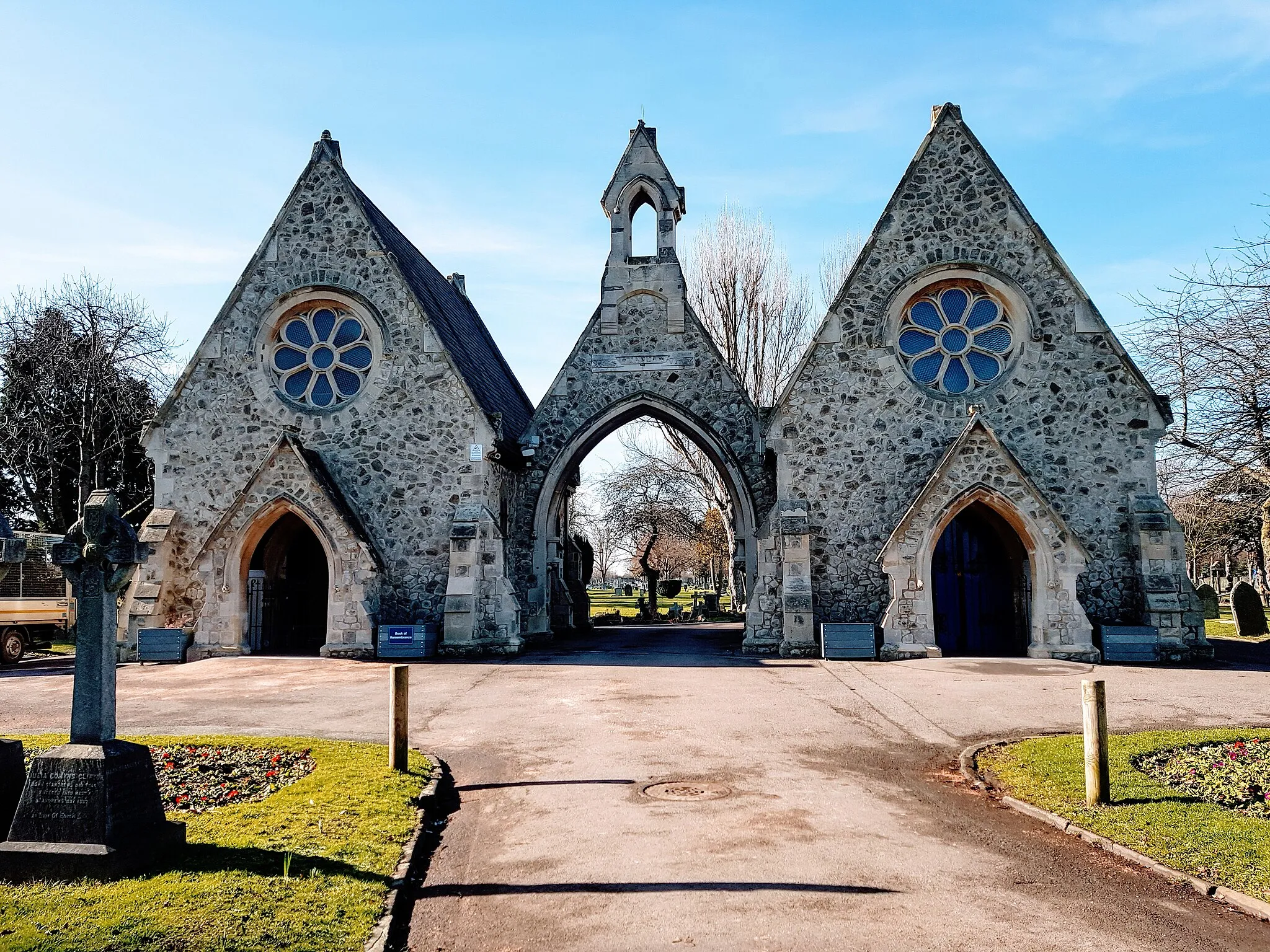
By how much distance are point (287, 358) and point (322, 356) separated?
32.3 inches

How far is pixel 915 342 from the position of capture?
19.3 meters

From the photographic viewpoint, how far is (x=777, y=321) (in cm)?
3484

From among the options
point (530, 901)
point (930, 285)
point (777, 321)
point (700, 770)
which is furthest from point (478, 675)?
point (777, 321)

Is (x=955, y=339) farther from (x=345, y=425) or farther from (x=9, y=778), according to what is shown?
(x=9, y=778)

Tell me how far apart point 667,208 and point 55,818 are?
18954 millimetres

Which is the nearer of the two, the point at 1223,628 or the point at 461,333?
the point at 461,333

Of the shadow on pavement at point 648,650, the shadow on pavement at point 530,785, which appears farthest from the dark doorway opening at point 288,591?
the shadow on pavement at point 530,785

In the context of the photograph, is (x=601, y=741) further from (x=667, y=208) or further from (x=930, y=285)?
(x=667, y=208)

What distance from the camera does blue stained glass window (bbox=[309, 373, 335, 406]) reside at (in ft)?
67.5

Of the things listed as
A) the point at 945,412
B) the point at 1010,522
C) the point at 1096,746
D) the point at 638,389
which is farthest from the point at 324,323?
the point at 1096,746

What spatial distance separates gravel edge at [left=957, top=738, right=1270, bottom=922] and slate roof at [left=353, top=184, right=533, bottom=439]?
1392 centimetres

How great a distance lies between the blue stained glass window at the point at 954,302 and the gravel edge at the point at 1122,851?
12.3 meters

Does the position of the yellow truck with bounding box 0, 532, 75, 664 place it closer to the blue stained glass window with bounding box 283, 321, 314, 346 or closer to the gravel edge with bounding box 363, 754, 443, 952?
the blue stained glass window with bounding box 283, 321, 314, 346

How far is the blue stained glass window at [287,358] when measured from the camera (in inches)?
818
